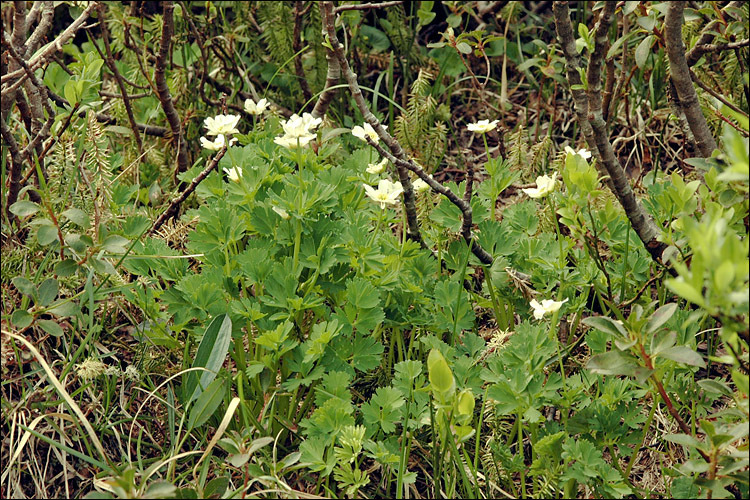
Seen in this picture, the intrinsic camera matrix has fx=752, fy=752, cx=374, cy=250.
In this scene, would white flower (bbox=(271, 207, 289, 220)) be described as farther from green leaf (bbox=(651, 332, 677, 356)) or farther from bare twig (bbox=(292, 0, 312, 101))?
bare twig (bbox=(292, 0, 312, 101))

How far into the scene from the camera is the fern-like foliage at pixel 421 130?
2.83m

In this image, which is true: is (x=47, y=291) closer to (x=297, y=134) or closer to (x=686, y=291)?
(x=297, y=134)

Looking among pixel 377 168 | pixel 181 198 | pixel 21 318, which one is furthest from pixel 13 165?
pixel 377 168

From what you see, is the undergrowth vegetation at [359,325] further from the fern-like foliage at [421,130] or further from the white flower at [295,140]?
the fern-like foliage at [421,130]

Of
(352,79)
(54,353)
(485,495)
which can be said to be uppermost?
(352,79)

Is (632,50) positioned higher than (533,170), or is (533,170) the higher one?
(632,50)

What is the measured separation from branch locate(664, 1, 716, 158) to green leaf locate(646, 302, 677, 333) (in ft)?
2.60

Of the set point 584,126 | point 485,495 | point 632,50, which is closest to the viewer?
point 485,495

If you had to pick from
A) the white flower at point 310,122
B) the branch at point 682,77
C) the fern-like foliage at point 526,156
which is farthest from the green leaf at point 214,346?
the branch at point 682,77

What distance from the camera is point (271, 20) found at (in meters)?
3.19

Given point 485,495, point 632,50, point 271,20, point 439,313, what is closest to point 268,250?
point 439,313

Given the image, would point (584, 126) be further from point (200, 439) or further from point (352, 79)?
point (200, 439)

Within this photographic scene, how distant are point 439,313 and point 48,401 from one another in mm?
1006

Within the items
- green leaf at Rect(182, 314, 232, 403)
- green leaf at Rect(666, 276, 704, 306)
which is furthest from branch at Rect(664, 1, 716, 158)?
green leaf at Rect(182, 314, 232, 403)
